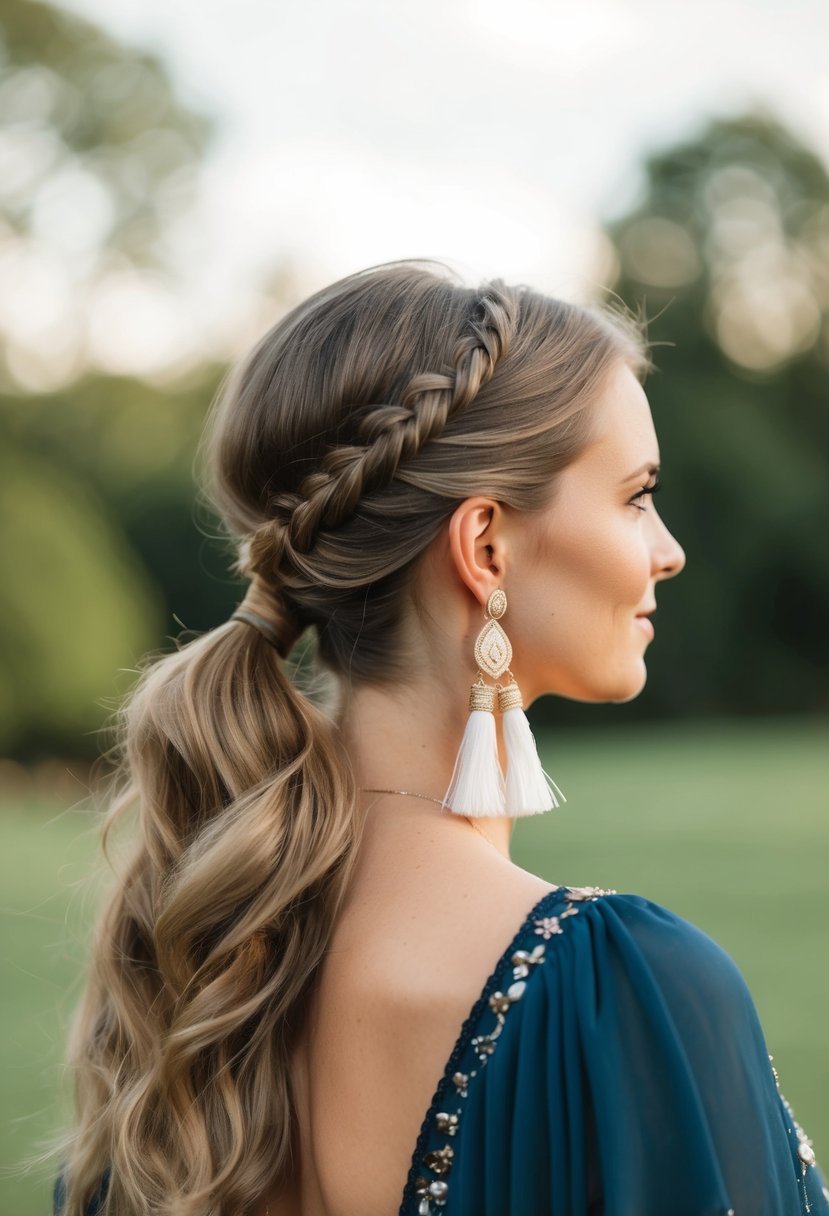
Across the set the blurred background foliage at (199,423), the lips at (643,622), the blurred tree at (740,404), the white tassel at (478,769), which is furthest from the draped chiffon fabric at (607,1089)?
the blurred tree at (740,404)

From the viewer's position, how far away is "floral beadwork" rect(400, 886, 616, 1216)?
155 cm

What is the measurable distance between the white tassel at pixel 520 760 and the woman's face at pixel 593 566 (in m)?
0.10

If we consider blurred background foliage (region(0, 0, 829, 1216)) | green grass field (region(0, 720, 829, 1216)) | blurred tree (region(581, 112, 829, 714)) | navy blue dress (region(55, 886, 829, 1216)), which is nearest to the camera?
navy blue dress (region(55, 886, 829, 1216))

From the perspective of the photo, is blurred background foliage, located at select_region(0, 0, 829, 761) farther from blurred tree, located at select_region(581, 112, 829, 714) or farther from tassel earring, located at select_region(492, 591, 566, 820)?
tassel earring, located at select_region(492, 591, 566, 820)

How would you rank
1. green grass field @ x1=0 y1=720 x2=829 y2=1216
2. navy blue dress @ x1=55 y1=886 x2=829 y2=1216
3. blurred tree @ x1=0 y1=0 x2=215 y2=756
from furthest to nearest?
blurred tree @ x1=0 y1=0 x2=215 y2=756 → green grass field @ x1=0 y1=720 x2=829 y2=1216 → navy blue dress @ x1=55 y1=886 x2=829 y2=1216

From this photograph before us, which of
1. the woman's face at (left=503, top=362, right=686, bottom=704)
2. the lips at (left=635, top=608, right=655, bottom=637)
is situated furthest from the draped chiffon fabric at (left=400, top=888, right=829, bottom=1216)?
the lips at (left=635, top=608, right=655, bottom=637)

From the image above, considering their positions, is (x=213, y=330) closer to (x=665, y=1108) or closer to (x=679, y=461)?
(x=679, y=461)

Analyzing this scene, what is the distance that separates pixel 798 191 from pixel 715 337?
5.79 metres

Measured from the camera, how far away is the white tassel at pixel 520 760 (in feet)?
6.23

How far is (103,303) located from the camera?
2292cm

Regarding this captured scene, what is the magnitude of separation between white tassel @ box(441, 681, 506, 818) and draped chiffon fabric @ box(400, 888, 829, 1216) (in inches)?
9.0

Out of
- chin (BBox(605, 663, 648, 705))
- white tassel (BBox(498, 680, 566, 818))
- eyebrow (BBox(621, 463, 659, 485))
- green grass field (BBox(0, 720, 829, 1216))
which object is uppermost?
eyebrow (BBox(621, 463, 659, 485))

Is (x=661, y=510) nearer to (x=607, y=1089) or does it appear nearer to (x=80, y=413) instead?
(x=80, y=413)

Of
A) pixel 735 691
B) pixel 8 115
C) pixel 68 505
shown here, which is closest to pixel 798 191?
pixel 735 691
